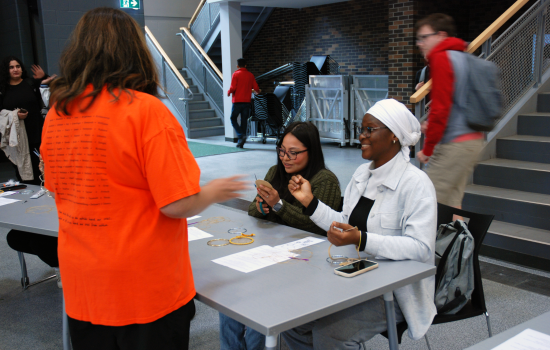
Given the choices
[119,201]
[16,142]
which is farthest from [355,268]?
[16,142]

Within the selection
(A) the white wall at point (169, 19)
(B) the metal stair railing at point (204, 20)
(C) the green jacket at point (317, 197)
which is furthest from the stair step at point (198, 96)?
(C) the green jacket at point (317, 197)

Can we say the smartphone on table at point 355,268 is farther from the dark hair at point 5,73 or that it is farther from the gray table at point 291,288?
the dark hair at point 5,73

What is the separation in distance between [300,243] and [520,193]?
9.46ft

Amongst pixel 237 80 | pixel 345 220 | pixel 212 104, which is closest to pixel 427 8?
pixel 237 80

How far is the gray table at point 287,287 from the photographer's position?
4.79ft

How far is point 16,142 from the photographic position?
518 cm

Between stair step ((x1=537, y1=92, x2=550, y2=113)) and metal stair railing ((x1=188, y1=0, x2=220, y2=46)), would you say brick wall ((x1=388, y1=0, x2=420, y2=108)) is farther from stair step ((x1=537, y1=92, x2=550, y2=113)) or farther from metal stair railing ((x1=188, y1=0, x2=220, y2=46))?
metal stair railing ((x1=188, y1=0, x2=220, y2=46))

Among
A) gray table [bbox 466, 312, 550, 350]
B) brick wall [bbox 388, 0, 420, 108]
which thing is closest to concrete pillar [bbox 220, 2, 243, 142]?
brick wall [bbox 388, 0, 420, 108]

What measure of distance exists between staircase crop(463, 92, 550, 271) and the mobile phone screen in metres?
2.37

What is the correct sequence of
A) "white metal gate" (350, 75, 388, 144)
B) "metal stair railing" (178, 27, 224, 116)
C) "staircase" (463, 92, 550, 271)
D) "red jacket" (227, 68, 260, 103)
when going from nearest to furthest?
"staircase" (463, 92, 550, 271) < "white metal gate" (350, 75, 388, 144) < "red jacket" (227, 68, 260, 103) < "metal stair railing" (178, 27, 224, 116)

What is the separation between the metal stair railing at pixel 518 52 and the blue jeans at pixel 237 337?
310cm

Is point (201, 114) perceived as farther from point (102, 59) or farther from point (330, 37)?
point (102, 59)

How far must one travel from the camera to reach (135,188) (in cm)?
138

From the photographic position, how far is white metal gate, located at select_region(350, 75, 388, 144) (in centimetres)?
888
